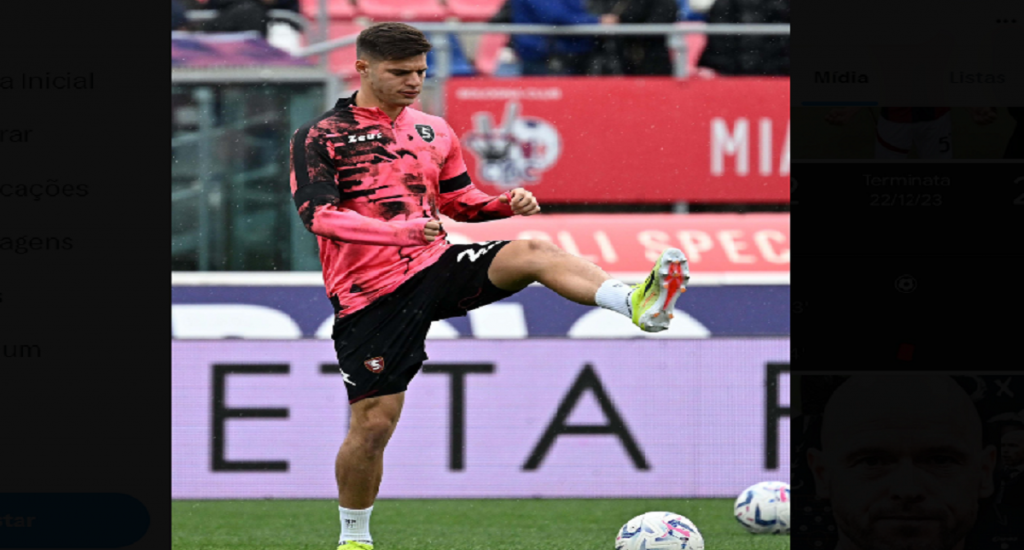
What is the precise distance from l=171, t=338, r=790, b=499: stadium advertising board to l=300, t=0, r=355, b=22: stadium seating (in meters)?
2.33

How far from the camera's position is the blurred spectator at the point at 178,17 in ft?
28.1

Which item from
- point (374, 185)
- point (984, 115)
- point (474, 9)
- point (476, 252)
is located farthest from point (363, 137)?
point (474, 9)

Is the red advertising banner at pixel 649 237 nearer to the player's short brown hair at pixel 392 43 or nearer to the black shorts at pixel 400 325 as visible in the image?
the black shorts at pixel 400 325

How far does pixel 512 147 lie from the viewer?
28.8 ft

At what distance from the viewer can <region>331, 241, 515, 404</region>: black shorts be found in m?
4.81

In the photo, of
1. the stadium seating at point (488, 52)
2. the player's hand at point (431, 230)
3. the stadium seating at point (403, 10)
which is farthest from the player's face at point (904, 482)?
the stadium seating at point (403, 10)

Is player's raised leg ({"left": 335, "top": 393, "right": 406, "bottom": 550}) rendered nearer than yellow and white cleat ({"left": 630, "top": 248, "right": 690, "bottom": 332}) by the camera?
No

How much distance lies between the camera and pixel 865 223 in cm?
330

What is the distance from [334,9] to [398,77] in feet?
14.1

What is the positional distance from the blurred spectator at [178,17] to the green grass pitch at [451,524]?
302 centimetres

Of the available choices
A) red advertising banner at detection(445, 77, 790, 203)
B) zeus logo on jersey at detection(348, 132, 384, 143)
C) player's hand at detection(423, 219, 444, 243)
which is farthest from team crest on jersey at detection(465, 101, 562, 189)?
player's hand at detection(423, 219, 444, 243)

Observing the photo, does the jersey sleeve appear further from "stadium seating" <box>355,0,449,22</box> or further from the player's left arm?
"stadium seating" <box>355,0,449,22</box>
